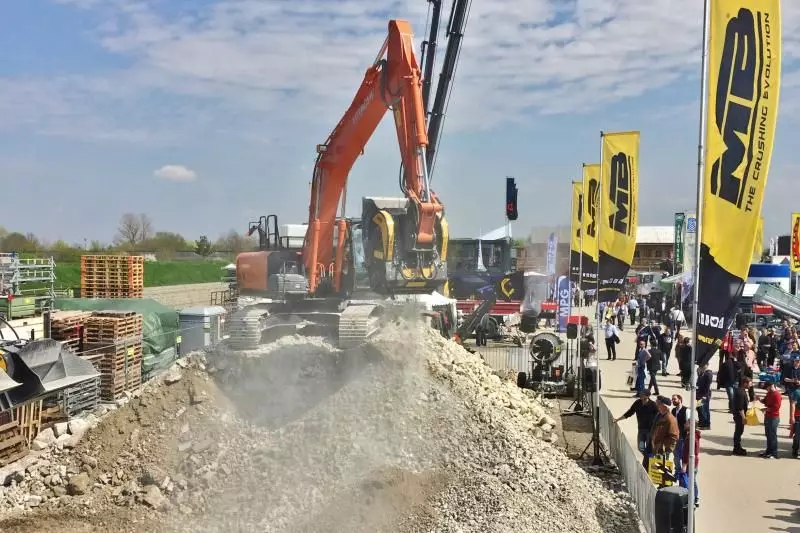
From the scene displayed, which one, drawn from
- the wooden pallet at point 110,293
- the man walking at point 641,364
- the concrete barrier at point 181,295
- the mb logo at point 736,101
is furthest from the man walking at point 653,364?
the concrete barrier at point 181,295

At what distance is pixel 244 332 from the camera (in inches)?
448

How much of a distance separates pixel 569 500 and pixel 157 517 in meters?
5.28

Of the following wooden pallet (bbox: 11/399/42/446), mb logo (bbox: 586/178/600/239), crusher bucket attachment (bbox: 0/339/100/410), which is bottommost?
wooden pallet (bbox: 11/399/42/446)

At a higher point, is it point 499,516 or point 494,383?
point 494,383

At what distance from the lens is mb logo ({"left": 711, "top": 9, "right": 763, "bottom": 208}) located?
7.24 metres

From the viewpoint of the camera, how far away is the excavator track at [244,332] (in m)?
11.4

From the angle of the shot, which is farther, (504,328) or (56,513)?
(504,328)

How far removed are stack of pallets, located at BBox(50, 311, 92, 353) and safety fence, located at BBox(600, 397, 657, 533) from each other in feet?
38.3

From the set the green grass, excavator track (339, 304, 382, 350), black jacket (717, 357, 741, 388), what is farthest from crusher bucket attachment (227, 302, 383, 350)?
the green grass

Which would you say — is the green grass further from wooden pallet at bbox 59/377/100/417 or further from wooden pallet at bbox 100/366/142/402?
wooden pallet at bbox 59/377/100/417

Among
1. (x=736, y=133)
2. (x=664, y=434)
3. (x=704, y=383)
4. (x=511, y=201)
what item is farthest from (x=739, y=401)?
(x=511, y=201)

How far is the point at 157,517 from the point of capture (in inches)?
356

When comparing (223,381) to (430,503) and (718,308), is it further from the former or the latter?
(718,308)

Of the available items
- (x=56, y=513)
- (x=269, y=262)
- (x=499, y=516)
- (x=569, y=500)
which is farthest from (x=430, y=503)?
(x=269, y=262)
